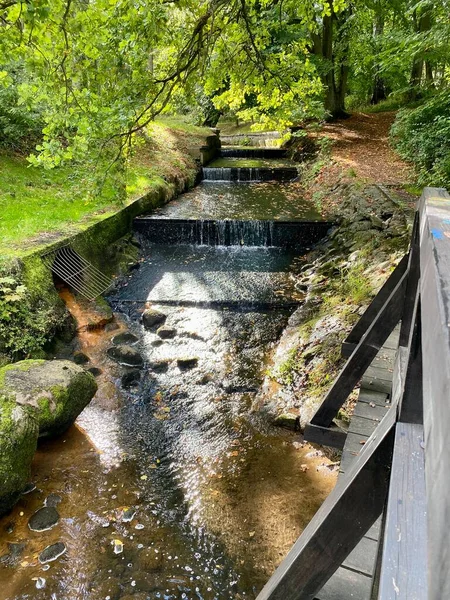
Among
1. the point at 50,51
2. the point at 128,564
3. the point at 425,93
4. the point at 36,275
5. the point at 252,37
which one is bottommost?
the point at 128,564

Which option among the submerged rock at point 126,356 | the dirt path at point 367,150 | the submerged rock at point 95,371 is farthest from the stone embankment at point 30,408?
the dirt path at point 367,150

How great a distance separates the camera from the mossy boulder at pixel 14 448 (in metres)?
3.96

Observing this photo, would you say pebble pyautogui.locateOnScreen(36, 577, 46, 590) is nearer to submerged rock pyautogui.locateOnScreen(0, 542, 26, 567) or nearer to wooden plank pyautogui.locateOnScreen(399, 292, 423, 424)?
submerged rock pyautogui.locateOnScreen(0, 542, 26, 567)

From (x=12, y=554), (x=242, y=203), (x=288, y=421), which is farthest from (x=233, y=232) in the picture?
(x=12, y=554)

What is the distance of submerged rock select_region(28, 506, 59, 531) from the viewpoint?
396 centimetres

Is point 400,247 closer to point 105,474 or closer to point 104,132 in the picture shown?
point 104,132

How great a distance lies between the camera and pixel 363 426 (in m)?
3.21

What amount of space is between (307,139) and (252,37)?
1220 centimetres

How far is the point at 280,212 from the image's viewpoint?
11.7 m

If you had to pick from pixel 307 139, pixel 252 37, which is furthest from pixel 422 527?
pixel 307 139

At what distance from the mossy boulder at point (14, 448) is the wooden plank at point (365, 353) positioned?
2.80 meters

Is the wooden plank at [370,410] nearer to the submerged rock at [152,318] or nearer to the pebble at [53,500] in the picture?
the pebble at [53,500]

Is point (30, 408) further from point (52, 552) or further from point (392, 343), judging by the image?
point (392, 343)

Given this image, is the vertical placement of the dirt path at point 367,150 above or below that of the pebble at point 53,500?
above
